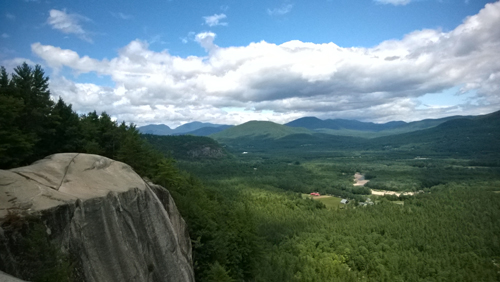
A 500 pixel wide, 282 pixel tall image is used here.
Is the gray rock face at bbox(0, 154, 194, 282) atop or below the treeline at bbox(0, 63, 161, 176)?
below

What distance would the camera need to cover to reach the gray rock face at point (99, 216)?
13258 millimetres

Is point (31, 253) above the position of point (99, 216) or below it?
below

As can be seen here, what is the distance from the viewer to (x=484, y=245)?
5519 centimetres

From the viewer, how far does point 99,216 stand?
15.2 meters

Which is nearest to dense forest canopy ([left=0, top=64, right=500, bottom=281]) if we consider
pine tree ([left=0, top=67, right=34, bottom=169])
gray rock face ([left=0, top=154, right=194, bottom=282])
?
pine tree ([left=0, top=67, right=34, bottom=169])

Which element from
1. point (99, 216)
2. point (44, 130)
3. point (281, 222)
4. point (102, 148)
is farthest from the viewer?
point (281, 222)

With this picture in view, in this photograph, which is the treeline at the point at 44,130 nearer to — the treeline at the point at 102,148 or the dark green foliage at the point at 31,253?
the treeline at the point at 102,148

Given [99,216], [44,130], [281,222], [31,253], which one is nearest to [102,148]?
[44,130]

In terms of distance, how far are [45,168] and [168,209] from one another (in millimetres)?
8700

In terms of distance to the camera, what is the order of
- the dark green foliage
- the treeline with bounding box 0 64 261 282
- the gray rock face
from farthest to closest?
the treeline with bounding box 0 64 261 282
the gray rock face
the dark green foliage

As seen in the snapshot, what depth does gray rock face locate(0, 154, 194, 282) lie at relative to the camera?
13.3 m

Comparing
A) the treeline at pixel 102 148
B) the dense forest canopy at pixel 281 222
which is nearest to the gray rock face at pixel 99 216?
the dense forest canopy at pixel 281 222

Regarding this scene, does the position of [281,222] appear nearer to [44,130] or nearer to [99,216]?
[44,130]

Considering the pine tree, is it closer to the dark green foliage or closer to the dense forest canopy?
the dense forest canopy
